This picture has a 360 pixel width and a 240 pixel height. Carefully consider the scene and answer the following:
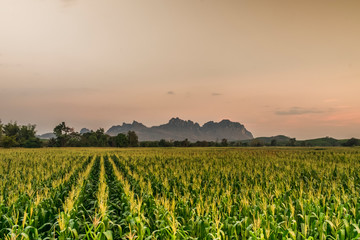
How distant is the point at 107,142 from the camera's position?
149 meters

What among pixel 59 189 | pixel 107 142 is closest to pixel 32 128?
pixel 107 142

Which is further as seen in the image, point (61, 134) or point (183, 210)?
point (61, 134)

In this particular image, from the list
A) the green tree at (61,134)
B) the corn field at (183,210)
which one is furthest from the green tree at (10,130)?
the corn field at (183,210)

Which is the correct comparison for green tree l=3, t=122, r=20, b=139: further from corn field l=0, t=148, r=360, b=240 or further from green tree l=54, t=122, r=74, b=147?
corn field l=0, t=148, r=360, b=240

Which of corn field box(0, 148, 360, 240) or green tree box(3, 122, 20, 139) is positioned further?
green tree box(3, 122, 20, 139)

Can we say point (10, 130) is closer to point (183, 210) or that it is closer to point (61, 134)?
point (61, 134)

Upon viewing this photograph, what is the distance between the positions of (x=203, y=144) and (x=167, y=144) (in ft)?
85.9

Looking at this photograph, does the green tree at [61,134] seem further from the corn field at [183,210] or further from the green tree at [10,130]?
the corn field at [183,210]

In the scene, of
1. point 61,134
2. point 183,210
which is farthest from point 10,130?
point 183,210

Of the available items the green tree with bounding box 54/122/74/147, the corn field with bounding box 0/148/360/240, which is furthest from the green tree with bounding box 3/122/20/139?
the corn field with bounding box 0/148/360/240

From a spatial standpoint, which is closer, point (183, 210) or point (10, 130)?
point (183, 210)

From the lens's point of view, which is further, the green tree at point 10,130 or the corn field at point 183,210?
the green tree at point 10,130

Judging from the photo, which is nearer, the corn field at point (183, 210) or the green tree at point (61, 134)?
the corn field at point (183, 210)

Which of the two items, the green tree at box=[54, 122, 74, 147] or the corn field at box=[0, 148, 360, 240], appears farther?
the green tree at box=[54, 122, 74, 147]
